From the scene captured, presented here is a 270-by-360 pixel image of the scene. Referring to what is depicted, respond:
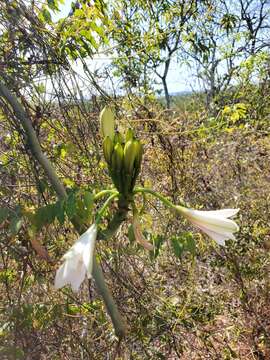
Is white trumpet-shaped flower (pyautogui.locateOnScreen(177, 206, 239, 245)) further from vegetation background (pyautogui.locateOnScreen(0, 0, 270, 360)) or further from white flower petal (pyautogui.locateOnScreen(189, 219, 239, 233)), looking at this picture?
vegetation background (pyautogui.locateOnScreen(0, 0, 270, 360))

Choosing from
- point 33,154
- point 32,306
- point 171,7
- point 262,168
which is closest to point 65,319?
point 32,306

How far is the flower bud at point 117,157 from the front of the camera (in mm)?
733

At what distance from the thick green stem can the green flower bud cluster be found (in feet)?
0.83

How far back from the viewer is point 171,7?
523cm

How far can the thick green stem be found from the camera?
96 centimetres

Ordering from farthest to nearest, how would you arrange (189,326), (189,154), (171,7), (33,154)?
(171,7)
(189,154)
(189,326)
(33,154)

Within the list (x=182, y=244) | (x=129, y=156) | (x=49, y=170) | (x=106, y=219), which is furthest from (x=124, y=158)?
(x=106, y=219)

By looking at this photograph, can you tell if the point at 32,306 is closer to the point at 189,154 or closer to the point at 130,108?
the point at 130,108

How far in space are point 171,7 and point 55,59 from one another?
451 centimetres

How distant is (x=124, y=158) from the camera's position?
73 cm

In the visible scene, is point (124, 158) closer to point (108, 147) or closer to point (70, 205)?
point (108, 147)

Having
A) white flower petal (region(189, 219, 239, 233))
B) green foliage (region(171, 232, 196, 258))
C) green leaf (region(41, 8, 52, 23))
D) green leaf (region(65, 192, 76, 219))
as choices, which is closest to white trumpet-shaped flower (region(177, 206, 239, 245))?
white flower petal (region(189, 219, 239, 233))

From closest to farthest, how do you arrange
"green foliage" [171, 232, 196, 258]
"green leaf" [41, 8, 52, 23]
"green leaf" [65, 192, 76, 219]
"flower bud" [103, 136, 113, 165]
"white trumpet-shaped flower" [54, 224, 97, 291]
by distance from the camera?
1. "white trumpet-shaped flower" [54, 224, 97, 291]
2. "flower bud" [103, 136, 113, 165]
3. "green leaf" [65, 192, 76, 219]
4. "green foliage" [171, 232, 196, 258]
5. "green leaf" [41, 8, 52, 23]

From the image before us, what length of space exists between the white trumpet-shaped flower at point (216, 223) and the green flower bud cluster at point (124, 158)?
3.9 inches
